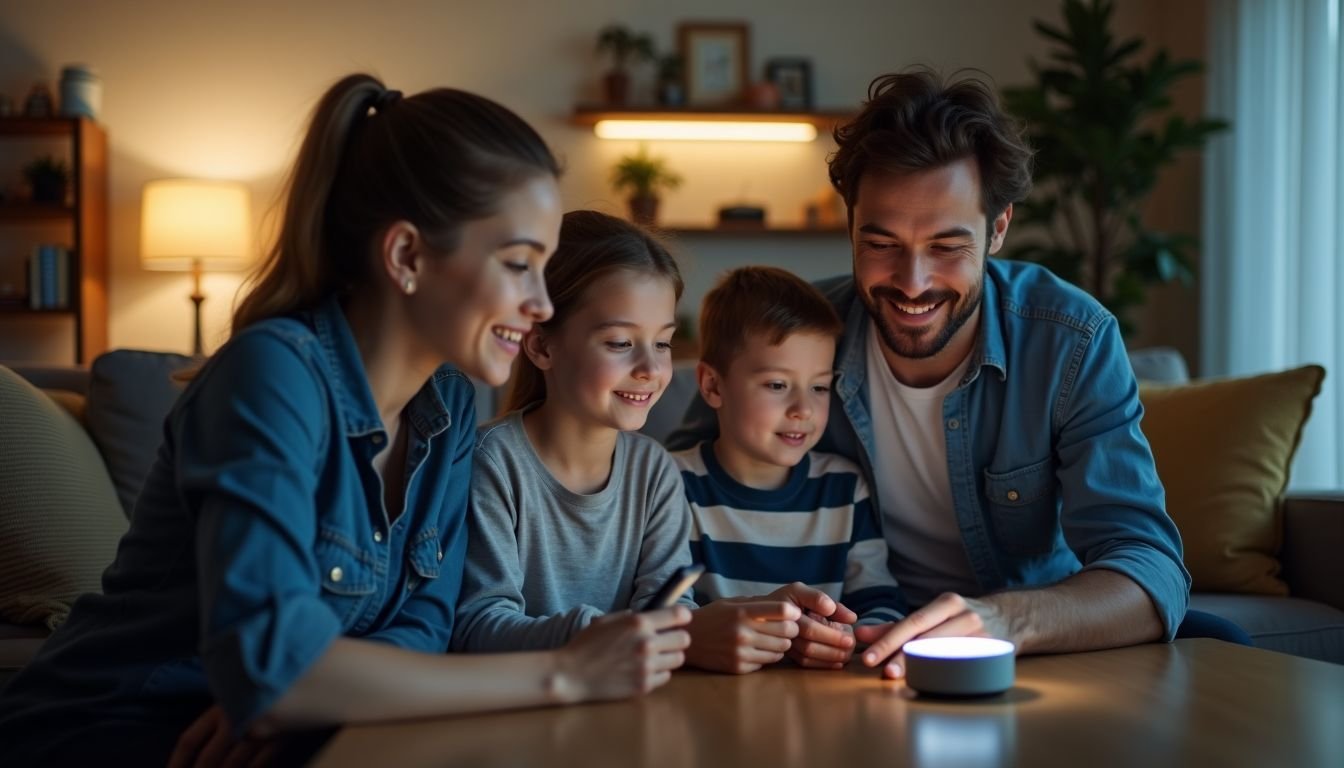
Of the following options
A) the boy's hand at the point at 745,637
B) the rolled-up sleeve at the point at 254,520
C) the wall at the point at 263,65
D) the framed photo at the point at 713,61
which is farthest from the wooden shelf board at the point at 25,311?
the boy's hand at the point at 745,637

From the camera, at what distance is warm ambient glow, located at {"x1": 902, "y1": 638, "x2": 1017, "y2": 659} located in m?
1.19

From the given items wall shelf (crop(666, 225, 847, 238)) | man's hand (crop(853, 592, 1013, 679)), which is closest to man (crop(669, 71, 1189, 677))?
man's hand (crop(853, 592, 1013, 679))

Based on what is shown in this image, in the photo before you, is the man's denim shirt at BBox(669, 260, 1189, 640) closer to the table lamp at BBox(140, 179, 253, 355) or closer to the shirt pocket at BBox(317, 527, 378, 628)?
the shirt pocket at BBox(317, 527, 378, 628)

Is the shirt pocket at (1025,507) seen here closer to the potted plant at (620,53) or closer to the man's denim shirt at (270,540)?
the man's denim shirt at (270,540)

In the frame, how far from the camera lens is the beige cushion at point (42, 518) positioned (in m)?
1.98

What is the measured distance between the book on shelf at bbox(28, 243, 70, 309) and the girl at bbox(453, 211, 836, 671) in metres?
3.93

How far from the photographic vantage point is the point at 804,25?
537 centimetres

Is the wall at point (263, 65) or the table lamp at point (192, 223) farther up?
the wall at point (263, 65)

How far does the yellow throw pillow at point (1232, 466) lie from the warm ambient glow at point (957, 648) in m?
1.47

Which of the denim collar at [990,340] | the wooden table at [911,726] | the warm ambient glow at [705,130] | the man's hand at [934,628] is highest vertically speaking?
the warm ambient glow at [705,130]

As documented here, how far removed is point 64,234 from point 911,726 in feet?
16.6

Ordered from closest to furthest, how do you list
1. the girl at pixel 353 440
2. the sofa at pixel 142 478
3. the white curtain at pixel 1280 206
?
1. the girl at pixel 353 440
2. the sofa at pixel 142 478
3. the white curtain at pixel 1280 206

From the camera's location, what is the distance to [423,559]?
4.64ft

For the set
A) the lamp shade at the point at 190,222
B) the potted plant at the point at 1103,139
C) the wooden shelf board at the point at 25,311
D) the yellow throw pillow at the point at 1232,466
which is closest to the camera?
the yellow throw pillow at the point at 1232,466
